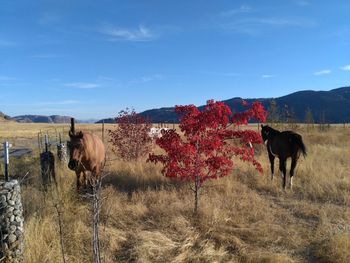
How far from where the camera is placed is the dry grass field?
7414mm

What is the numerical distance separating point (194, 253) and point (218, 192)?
4.21 metres

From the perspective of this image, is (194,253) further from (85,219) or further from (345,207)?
(345,207)

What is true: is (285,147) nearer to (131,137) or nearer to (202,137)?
(202,137)

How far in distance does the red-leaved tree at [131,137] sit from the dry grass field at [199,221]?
403 centimetres

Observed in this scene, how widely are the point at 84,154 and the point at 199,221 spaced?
3742 millimetres

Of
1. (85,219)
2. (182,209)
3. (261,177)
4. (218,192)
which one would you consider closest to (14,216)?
(85,219)

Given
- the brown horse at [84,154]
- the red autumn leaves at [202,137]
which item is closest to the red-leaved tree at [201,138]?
the red autumn leaves at [202,137]

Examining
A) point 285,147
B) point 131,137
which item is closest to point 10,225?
point 285,147

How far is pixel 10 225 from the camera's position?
6316mm

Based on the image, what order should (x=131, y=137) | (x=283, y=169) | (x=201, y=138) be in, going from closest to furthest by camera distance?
1. (x=201, y=138)
2. (x=283, y=169)
3. (x=131, y=137)

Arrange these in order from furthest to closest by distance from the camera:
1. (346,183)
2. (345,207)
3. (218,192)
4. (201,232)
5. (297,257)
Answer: (346,183) < (218,192) < (345,207) < (201,232) < (297,257)

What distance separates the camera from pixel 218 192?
11703 mm

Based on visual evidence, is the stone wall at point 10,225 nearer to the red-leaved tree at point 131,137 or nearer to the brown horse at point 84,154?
the brown horse at point 84,154

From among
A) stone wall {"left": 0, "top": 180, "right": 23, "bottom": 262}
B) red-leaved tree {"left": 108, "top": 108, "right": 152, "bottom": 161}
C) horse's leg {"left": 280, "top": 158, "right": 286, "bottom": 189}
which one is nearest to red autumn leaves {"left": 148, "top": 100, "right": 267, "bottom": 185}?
horse's leg {"left": 280, "top": 158, "right": 286, "bottom": 189}
